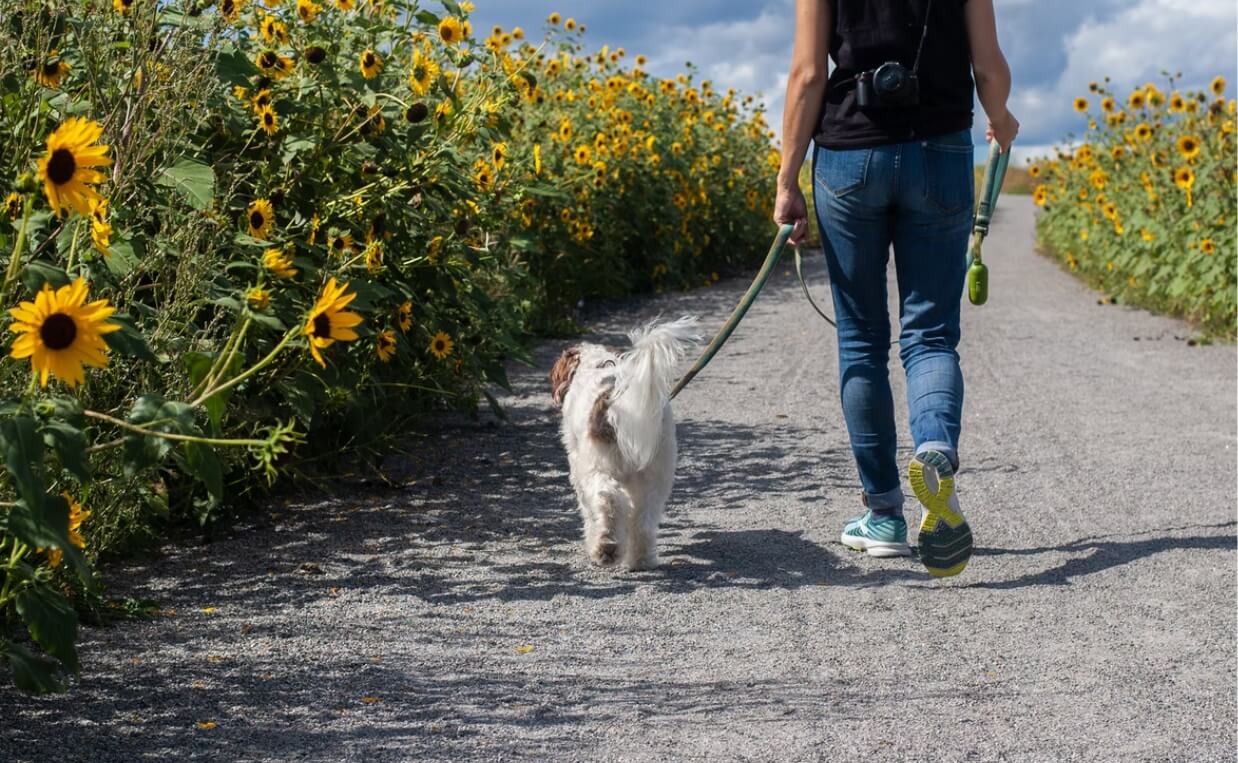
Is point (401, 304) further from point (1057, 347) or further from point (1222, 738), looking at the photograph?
point (1057, 347)

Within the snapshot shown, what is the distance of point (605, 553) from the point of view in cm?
448

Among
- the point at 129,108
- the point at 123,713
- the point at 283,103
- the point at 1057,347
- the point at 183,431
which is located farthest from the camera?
the point at 1057,347

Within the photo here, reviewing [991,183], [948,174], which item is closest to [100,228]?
[948,174]

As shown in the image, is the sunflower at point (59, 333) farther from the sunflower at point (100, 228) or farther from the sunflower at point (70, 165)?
the sunflower at point (100, 228)

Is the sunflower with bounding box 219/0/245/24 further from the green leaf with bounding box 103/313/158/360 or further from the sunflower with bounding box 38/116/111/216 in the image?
the sunflower with bounding box 38/116/111/216

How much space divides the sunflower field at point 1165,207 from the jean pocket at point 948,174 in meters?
5.89

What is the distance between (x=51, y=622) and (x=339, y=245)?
2077 mm

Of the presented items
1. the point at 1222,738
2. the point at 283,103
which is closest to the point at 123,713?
the point at 283,103

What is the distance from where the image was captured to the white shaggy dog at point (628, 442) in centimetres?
427

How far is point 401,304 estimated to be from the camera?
5.21 metres

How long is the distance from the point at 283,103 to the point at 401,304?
3.03 feet

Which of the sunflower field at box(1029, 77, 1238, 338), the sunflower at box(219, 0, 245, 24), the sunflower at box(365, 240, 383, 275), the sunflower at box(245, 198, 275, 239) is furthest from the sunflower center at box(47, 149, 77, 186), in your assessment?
the sunflower field at box(1029, 77, 1238, 338)

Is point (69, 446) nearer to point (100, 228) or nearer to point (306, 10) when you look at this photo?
point (100, 228)

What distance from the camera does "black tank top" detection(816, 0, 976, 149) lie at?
423 cm
